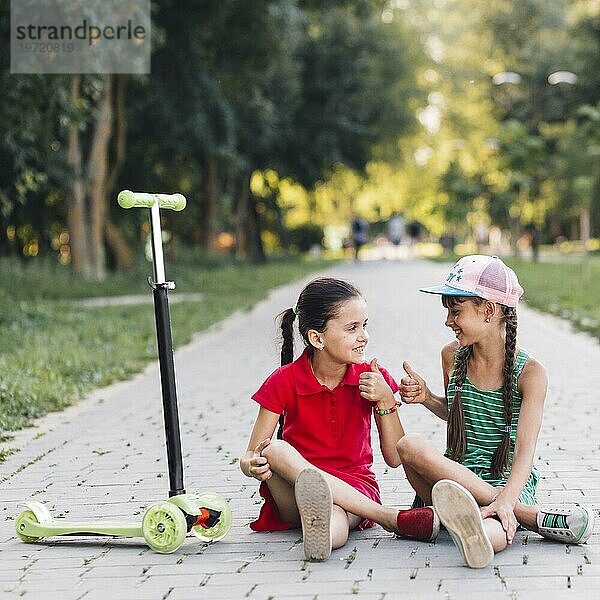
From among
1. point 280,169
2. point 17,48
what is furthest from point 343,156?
point 17,48

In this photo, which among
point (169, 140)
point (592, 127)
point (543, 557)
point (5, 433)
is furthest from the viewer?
point (169, 140)

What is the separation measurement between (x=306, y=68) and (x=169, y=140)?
12021 millimetres

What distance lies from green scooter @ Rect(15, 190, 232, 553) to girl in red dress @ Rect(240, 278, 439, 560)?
254mm

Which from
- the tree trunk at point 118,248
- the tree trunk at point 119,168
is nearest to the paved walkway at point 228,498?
the tree trunk at point 119,168

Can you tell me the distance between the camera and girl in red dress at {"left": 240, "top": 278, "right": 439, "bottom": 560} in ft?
17.0

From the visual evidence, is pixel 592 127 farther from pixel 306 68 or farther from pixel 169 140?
pixel 306 68

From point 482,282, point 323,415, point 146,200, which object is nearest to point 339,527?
point 323,415

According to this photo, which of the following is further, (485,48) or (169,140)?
(485,48)

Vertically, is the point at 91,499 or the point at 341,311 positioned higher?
the point at 341,311

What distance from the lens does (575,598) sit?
4.38 metres

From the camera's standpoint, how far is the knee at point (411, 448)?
203 inches

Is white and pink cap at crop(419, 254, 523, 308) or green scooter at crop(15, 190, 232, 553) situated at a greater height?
white and pink cap at crop(419, 254, 523, 308)

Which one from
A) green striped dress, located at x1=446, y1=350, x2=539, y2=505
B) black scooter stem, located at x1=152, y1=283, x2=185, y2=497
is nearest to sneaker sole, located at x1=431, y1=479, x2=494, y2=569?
green striped dress, located at x1=446, y1=350, x2=539, y2=505

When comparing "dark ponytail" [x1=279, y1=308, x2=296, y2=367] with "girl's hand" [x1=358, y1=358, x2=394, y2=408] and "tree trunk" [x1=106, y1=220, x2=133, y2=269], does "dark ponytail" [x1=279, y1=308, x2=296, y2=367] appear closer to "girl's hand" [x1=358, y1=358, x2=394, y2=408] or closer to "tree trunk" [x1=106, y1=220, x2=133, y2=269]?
"girl's hand" [x1=358, y1=358, x2=394, y2=408]
